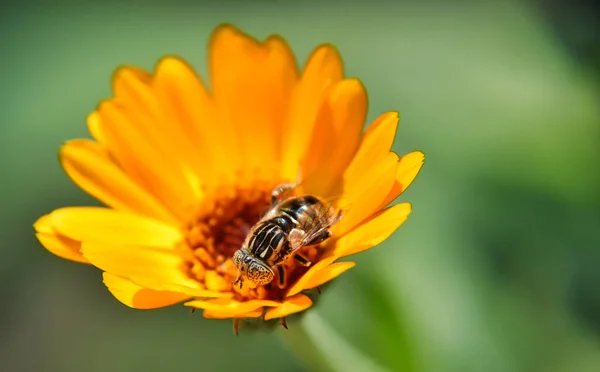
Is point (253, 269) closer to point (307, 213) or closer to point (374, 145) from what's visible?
point (307, 213)

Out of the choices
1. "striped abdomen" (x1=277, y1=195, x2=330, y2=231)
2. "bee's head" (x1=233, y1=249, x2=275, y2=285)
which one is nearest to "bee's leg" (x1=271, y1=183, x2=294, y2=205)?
"striped abdomen" (x1=277, y1=195, x2=330, y2=231)

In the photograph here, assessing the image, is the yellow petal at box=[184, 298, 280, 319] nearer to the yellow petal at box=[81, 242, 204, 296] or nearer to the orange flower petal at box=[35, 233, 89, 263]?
the yellow petal at box=[81, 242, 204, 296]

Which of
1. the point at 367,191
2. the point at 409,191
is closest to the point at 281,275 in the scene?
the point at 367,191

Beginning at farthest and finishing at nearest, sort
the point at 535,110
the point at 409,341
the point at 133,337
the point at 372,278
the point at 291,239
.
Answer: the point at 133,337 < the point at 535,110 < the point at 372,278 < the point at 409,341 < the point at 291,239

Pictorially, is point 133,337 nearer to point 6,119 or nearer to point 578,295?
point 6,119

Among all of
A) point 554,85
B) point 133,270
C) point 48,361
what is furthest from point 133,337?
point 554,85

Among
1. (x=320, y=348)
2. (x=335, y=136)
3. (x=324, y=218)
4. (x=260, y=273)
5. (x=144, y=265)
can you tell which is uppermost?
(x=335, y=136)
